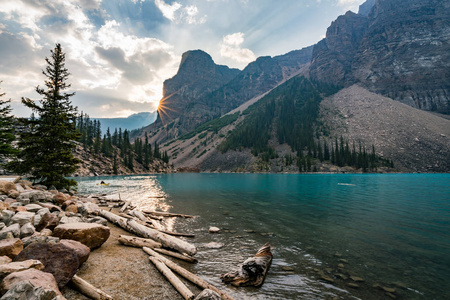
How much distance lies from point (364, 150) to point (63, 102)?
180 meters

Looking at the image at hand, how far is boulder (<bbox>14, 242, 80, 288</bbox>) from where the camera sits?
19.6 feet

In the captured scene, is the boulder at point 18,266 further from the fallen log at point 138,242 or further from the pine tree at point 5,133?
the pine tree at point 5,133

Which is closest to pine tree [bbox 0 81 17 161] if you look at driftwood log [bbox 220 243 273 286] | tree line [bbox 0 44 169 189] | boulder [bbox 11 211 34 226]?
tree line [bbox 0 44 169 189]

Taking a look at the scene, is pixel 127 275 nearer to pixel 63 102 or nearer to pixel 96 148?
pixel 63 102

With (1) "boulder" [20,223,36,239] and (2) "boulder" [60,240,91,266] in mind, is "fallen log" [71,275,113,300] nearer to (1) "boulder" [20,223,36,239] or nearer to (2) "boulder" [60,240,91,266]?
(2) "boulder" [60,240,91,266]

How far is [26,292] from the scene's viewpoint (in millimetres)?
4020

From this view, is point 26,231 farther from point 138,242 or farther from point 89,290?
point 138,242

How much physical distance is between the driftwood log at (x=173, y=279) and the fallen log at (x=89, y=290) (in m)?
2.22

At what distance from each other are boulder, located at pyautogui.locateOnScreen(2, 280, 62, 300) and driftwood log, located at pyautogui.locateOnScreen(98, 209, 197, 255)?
7.08m

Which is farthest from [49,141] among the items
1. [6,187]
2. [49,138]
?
[6,187]

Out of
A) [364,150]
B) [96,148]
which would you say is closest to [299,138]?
[364,150]

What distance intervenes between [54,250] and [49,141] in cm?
1993

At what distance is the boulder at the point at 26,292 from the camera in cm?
385

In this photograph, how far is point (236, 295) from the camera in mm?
7840
